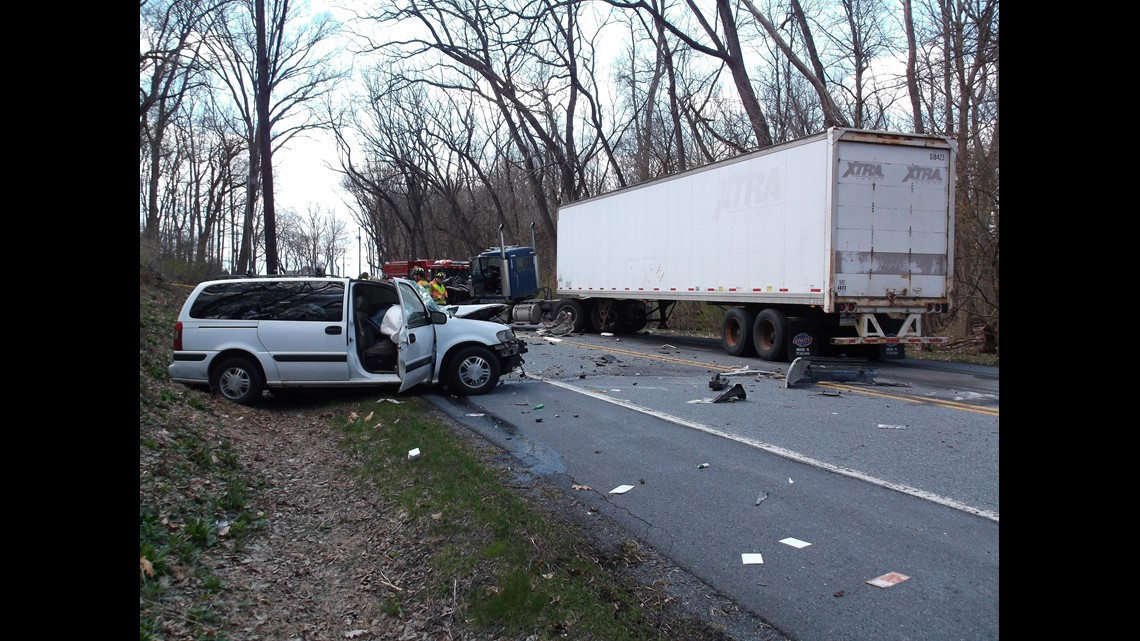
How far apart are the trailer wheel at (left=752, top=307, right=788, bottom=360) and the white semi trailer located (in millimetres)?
27

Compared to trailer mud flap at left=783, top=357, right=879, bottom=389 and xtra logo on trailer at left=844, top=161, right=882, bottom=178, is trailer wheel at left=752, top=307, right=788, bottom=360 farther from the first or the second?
xtra logo on trailer at left=844, top=161, right=882, bottom=178

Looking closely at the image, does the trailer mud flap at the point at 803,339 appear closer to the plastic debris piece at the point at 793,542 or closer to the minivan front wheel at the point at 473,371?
the minivan front wheel at the point at 473,371

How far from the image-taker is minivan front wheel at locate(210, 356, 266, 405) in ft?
32.9

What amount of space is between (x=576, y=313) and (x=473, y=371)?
47.9ft

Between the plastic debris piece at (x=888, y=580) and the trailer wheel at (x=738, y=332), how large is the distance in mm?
12625

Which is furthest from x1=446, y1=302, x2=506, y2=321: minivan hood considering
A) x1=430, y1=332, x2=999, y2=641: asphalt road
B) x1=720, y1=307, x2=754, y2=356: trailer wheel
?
x1=720, y1=307, x2=754, y2=356: trailer wheel

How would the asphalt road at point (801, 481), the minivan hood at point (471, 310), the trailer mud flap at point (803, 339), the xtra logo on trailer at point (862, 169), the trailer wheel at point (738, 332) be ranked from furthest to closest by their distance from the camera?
the trailer wheel at point (738, 332), the trailer mud flap at point (803, 339), the xtra logo on trailer at point (862, 169), the minivan hood at point (471, 310), the asphalt road at point (801, 481)

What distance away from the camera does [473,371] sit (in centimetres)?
1103

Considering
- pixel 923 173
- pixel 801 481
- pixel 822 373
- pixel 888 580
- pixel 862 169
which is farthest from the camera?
pixel 923 173

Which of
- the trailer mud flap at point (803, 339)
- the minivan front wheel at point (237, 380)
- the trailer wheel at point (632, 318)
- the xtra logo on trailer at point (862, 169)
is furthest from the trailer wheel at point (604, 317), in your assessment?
the minivan front wheel at point (237, 380)

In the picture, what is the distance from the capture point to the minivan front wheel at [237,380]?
10023 mm

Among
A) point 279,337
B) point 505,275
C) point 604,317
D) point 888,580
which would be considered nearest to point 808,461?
point 888,580

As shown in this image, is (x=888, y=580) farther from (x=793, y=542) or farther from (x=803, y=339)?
(x=803, y=339)
